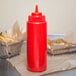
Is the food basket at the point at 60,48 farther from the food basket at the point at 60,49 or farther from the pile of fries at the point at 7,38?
the pile of fries at the point at 7,38

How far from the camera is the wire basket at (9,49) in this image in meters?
0.91

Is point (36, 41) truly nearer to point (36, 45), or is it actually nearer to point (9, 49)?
point (36, 45)

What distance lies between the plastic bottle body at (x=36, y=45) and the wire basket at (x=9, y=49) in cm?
20

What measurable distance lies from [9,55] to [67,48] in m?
0.33

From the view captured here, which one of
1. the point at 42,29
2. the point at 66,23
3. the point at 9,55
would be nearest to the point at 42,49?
the point at 42,29

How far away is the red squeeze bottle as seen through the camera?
719mm

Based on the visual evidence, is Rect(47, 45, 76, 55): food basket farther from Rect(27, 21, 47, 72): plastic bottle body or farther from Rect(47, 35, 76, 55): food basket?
Rect(27, 21, 47, 72): plastic bottle body

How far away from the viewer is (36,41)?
724 mm

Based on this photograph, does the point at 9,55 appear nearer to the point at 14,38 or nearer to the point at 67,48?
the point at 14,38

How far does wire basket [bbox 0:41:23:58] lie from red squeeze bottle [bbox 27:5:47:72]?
0.20 m

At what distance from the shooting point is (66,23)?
1.39 metres

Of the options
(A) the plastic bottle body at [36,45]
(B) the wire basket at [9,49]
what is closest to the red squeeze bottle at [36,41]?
(A) the plastic bottle body at [36,45]

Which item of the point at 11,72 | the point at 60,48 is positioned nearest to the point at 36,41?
the point at 11,72

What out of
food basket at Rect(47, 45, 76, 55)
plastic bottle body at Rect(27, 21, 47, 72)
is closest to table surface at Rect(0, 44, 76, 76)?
plastic bottle body at Rect(27, 21, 47, 72)
